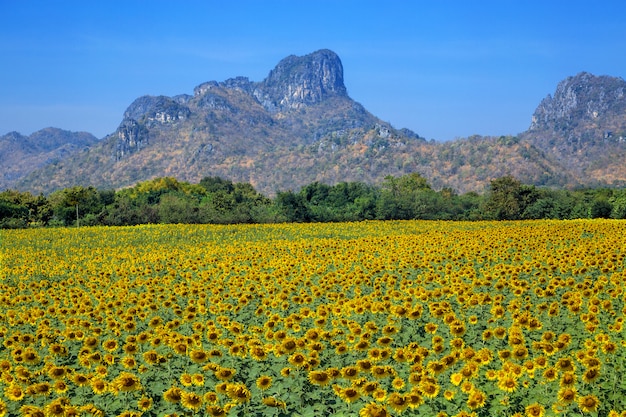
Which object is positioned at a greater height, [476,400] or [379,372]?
[379,372]

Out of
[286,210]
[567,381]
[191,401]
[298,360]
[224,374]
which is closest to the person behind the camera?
[191,401]

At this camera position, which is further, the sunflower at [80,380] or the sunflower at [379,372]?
the sunflower at [80,380]

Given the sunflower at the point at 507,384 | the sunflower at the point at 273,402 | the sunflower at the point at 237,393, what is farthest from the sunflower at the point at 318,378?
the sunflower at the point at 507,384

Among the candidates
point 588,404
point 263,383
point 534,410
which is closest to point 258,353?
point 263,383

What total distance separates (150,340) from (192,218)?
134 ft

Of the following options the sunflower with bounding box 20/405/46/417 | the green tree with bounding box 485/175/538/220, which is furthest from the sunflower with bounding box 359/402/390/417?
the green tree with bounding box 485/175/538/220

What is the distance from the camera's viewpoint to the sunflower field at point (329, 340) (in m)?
6.73

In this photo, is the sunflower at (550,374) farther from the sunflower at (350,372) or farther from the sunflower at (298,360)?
the sunflower at (298,360)

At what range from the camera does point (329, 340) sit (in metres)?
8.59

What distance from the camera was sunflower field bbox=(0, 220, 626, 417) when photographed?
6727mm

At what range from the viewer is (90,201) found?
5959 cm

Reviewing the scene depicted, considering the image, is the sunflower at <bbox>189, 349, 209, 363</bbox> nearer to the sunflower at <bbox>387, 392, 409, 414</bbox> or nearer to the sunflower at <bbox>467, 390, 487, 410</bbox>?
the sunflower at <bbox>387, 392, 409, 414</bbox>

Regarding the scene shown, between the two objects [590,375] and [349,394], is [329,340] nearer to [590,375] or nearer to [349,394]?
[349,394]

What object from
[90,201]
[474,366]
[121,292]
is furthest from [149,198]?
[474,366]
